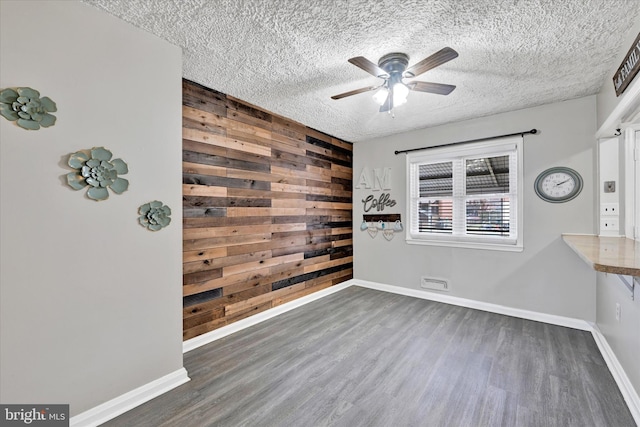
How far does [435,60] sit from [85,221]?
251 centimetres

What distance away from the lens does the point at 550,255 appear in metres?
3.10

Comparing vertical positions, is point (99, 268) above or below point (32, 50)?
below

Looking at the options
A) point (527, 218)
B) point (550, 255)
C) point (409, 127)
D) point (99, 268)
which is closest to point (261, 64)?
point (99, 268)

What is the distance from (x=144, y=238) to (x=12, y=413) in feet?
3.54

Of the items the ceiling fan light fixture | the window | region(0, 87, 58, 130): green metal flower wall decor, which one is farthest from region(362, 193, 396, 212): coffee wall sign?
region(0, 87, 58, 130): green metal flower wall decor

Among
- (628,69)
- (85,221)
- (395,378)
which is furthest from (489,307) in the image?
(85,221)

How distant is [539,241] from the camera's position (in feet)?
10.4

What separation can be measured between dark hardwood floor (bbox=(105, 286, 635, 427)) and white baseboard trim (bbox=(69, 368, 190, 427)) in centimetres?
5

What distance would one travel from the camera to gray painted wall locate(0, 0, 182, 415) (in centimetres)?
141

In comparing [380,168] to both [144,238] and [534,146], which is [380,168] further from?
[144,238]

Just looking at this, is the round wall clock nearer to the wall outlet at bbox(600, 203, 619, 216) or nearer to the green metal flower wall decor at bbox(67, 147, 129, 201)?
the wall outlet at bbox(600, 203, 619, 216)

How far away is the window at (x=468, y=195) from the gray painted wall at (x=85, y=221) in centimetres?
338

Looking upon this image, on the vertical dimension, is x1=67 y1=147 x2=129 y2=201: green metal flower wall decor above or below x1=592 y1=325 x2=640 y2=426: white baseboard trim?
above

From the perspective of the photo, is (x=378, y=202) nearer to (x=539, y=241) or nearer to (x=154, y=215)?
(x=539, y=241)
